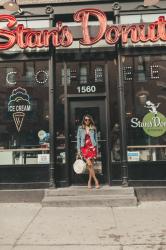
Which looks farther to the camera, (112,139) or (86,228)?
(112,139)

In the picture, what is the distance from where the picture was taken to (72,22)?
10305 millimetres

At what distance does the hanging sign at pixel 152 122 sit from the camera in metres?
9.69

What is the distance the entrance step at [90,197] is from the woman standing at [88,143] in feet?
1.11

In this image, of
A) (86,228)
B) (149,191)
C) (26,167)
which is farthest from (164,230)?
(26,167)

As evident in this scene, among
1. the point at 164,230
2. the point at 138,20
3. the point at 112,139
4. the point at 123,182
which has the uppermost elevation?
the point at 138,20

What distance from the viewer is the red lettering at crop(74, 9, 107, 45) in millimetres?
9367

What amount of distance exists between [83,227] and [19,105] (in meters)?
4.05

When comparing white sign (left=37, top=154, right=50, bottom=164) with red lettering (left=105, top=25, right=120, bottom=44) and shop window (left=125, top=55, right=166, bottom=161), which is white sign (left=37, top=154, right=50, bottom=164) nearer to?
shop window (left=125, top=55, right=166, bottom=161)

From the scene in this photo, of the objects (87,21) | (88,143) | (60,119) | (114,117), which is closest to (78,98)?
(60,119)

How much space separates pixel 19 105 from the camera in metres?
9.97

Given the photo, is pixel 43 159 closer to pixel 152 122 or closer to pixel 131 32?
pixel 152 122

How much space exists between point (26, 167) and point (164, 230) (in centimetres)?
416

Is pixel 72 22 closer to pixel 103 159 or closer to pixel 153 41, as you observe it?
pixel 153 41

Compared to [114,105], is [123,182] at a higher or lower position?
lower
